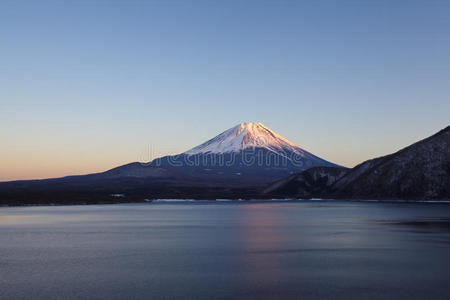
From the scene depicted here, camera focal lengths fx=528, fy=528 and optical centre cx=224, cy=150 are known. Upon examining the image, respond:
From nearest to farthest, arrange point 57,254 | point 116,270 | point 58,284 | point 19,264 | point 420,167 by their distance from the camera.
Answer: point 58,284
point 116,270
point 19,264
point 57,254
point 420,167

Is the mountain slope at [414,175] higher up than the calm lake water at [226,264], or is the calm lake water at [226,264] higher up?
the mountain slope at [414,175]

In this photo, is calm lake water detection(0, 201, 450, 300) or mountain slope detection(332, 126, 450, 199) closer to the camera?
calm lake water detection(0, 201, 450, 300)

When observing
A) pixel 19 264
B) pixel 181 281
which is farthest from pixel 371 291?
pixel 19 264

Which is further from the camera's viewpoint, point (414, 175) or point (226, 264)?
point (414, 175)

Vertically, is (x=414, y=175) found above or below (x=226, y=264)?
above

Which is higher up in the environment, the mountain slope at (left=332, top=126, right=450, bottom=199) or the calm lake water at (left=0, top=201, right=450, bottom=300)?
the mountain slope at (left=332, top=126, right=450, bottom=199)

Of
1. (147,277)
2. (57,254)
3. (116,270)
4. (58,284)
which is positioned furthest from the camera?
(57,254)

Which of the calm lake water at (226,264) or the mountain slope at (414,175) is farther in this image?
the mountain slope at (414,175)

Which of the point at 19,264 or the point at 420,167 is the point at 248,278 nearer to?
the point at 19,264
